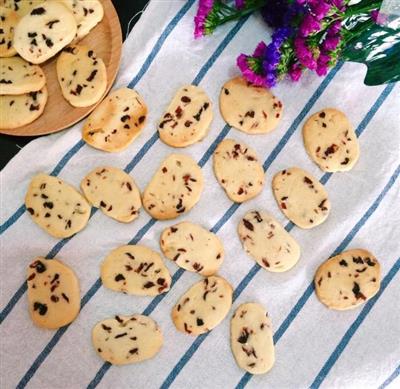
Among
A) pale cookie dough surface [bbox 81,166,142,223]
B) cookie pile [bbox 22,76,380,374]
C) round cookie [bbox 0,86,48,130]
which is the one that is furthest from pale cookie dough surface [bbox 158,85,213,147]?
round cookie [bbox 0,86,48,130]

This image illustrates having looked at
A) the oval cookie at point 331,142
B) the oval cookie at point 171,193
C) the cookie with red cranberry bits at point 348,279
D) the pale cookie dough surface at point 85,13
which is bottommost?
the oval cookie at point 171,193

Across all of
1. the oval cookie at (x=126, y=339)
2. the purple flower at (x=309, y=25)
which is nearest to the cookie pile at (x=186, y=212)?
the oval cookie at (x=126, y=339)

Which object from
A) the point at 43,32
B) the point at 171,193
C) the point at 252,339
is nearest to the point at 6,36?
the point at 43,32

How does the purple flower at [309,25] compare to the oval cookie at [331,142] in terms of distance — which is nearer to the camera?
the purple flower at [309,25]

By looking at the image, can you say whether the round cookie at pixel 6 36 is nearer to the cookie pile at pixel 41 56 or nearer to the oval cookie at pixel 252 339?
the cookie pile at pixel 41 56

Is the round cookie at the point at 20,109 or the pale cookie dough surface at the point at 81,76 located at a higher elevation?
the pale cookie dough surface at the point at 81,76

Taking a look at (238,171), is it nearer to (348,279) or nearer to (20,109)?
(348,279)

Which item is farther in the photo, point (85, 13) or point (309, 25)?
point (85, 13)
